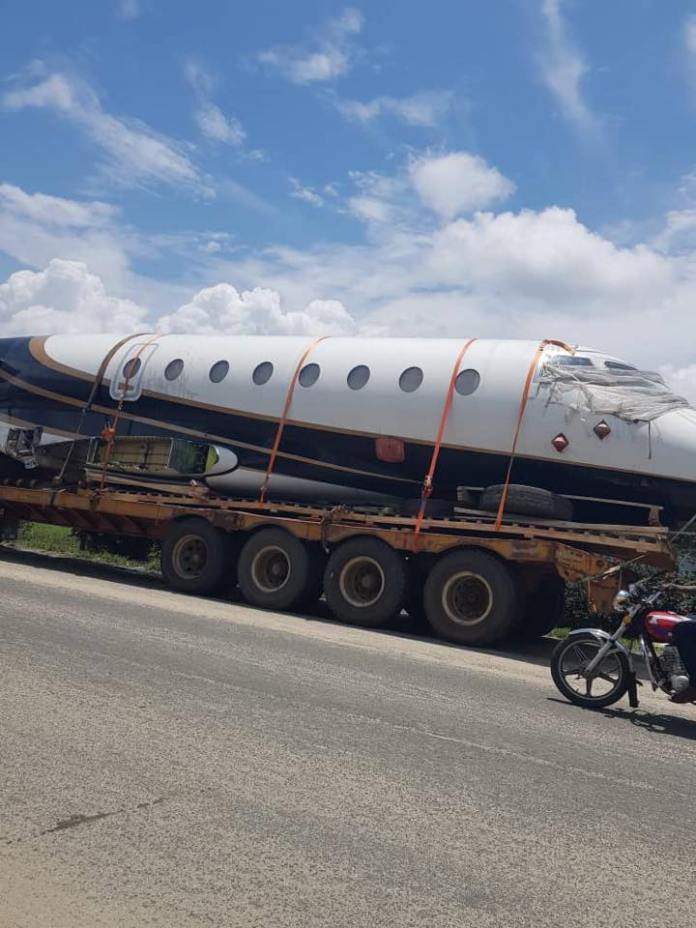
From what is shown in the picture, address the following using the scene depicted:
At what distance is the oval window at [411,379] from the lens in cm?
1366

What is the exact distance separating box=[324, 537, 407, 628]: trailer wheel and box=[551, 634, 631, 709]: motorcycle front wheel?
4.65 m

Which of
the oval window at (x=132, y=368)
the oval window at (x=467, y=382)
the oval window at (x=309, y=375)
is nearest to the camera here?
the oval window at (x=467, y=382)

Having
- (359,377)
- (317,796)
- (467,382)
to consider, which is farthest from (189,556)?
(317,796)

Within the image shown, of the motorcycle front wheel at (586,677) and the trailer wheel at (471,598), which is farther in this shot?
the trailer wheel at (471,598)

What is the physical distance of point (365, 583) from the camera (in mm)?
13086

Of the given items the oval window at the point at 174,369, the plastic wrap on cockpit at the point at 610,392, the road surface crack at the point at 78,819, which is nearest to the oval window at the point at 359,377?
the plastic wrap on cockpit at the point at 610,392

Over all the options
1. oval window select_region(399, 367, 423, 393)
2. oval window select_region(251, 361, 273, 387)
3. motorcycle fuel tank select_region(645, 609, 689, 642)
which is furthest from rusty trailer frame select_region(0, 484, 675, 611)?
motorcycle fuel tank select_region(645, 609, 689, 642)

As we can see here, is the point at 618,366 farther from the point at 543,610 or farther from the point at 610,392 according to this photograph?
the point at 543,610

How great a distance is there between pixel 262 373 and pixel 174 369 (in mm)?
1830

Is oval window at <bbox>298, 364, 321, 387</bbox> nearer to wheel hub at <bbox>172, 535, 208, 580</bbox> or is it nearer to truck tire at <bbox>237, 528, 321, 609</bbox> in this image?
truck tire at <bbox>237, 528, 321, 609</bbox>

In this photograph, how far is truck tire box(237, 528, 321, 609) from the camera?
13.5 meters

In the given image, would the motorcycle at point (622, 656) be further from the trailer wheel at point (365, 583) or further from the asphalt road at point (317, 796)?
the trailer wheel at point (365, 583)

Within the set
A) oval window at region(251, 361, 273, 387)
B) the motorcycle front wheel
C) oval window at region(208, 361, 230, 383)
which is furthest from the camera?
oval window at region(208, 361, 230, 383)

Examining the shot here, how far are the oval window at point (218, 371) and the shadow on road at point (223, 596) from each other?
3524mm
